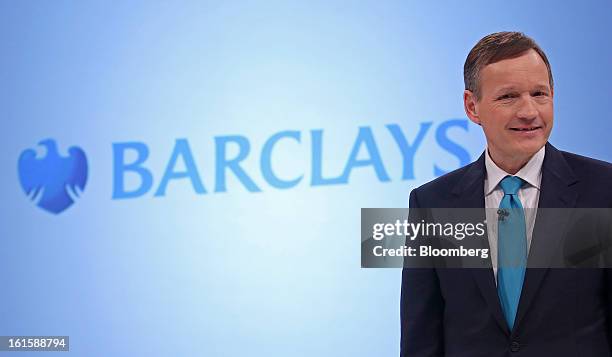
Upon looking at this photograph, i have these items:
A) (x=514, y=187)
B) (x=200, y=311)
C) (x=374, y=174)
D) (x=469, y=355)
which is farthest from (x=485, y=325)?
(x=200, y=311)

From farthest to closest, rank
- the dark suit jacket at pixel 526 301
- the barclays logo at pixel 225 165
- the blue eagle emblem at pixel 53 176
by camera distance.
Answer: the blue eagle emblem at pixel 53 176, the barclays logo at pixel 225 165, the dark suit jacket at pixel 526 301

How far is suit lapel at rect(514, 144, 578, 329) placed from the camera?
52.4 inches

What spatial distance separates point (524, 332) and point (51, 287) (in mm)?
2588

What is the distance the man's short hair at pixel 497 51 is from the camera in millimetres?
1410

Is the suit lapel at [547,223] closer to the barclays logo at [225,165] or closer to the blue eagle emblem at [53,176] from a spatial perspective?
the barclays logo at [225,165]

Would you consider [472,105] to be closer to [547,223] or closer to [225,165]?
[547,223]

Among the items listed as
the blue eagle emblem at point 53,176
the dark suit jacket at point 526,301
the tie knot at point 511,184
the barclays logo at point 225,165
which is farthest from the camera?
the blue eagle emblem at point 53,176

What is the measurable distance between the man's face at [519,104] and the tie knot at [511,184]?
0.11 feet

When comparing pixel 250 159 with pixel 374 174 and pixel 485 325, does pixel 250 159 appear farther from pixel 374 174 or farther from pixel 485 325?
pixel 485 325

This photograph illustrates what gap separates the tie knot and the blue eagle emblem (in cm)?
238

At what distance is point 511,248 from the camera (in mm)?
1397

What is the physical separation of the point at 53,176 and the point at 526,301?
2.61m
